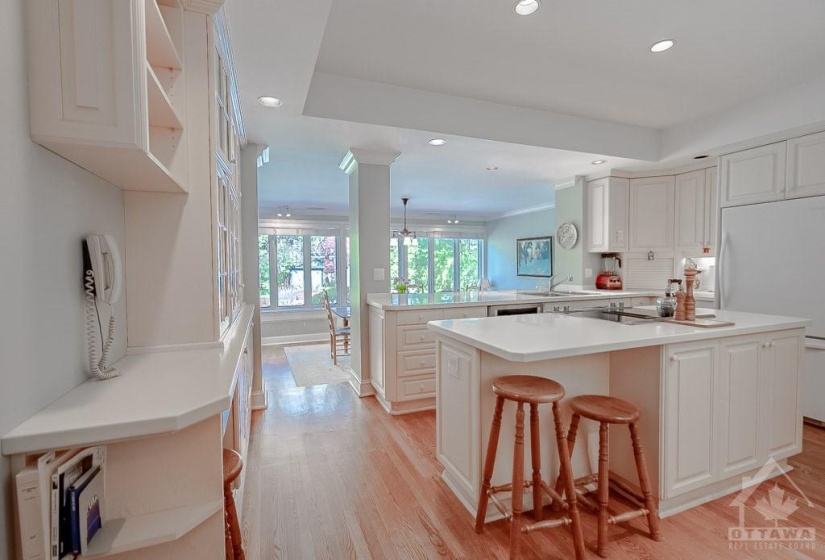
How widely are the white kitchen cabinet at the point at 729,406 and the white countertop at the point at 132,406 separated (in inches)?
76.0

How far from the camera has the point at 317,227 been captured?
7.18m

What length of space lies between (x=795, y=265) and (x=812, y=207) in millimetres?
446

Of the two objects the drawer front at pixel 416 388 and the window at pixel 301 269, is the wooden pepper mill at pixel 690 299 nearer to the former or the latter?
the drawer front at pixel 416 388

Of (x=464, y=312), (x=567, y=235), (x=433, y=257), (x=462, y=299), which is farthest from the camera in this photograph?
(x=433, y=257)

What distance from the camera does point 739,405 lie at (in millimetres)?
1961

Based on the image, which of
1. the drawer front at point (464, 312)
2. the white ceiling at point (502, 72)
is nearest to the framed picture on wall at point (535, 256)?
the white ceiling at point (502, 72)

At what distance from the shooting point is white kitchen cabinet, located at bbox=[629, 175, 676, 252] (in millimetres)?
4406

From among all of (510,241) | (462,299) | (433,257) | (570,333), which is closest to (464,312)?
(462,299)

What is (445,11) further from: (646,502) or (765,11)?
(646,502)

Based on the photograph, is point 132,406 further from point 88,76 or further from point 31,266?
point 88,76

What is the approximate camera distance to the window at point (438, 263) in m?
8.08

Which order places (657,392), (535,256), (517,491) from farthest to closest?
(535,256) → (657,392) → (517,491)

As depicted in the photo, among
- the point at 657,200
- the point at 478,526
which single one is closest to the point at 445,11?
the point at 478,526

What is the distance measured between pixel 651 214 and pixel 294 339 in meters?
5.76
